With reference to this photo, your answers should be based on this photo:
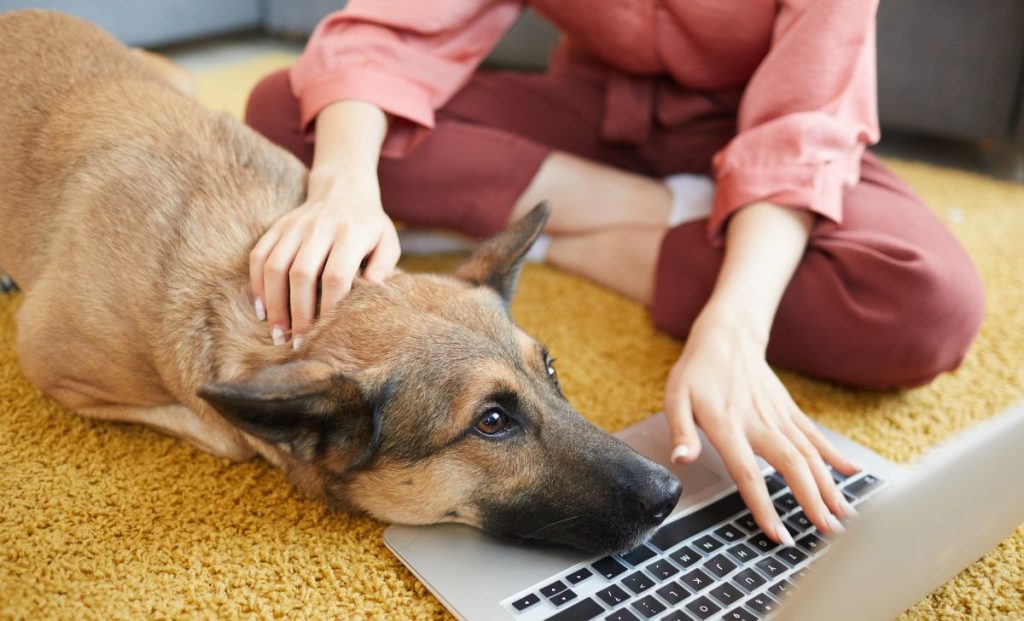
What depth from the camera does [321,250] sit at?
1.41m

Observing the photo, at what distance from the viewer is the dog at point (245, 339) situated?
4.23ft

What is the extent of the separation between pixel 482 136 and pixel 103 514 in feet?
4.38

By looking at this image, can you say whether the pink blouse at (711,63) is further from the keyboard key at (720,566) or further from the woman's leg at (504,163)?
the keyboard key at (720,566)

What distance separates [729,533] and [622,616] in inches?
10.7

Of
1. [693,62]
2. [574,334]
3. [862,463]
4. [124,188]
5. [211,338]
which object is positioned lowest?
[574,334]

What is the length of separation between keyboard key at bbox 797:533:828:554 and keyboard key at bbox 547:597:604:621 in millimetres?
369

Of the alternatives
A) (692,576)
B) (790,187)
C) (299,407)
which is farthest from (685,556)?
(790,187)

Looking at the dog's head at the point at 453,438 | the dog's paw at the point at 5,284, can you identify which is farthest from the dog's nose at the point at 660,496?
the dog's paw at the point at 5,284

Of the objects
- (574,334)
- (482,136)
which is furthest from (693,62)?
(574,334)

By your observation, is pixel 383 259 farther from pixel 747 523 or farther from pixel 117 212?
pixel 747 523

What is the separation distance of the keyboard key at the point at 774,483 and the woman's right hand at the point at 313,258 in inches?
30.0

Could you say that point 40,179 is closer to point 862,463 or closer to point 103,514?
point 103,514

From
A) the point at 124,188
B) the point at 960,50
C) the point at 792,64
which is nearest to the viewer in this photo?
the point at 124,188

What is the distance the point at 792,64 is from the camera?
1838mm
